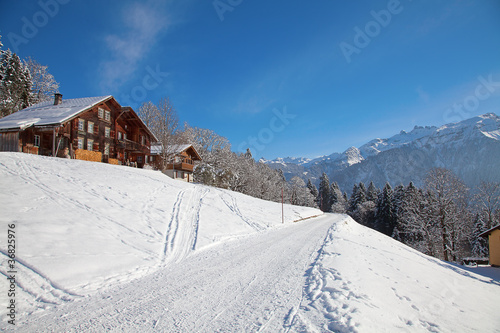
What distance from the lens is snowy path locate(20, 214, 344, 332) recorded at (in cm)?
382

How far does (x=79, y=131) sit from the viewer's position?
25703 mm

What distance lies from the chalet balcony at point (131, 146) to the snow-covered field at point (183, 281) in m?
19.4

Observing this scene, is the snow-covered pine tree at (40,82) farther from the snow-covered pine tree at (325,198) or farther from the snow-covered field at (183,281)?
the snow-covered pine tree at (325,198)

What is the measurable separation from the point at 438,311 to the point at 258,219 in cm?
1446

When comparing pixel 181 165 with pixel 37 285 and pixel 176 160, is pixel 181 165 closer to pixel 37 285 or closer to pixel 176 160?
pixel 176 160

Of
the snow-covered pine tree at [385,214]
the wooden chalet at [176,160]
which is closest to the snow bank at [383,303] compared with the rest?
the wooden chalet at [176,160]

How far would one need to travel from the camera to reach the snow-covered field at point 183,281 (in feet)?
13.3

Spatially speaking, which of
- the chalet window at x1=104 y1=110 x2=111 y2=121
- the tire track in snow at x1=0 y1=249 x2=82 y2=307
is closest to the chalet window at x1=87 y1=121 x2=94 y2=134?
the chalet window at x1=104 y1=110 x2=111 y2=121

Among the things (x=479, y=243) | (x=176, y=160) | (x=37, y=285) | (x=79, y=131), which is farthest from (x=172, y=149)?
(x=479, y=243)

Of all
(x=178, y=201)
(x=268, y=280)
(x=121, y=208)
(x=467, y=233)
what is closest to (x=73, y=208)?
(x=121, y=208)

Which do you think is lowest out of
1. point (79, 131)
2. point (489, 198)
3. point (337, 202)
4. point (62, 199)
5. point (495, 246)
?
point (337, 202)

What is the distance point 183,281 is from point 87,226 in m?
5.66

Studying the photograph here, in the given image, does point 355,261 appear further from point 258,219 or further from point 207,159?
point 207,159

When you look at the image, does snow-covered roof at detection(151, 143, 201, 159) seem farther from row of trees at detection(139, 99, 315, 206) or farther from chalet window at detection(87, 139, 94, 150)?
chalet window at detection(87, 139, 94, 150)
